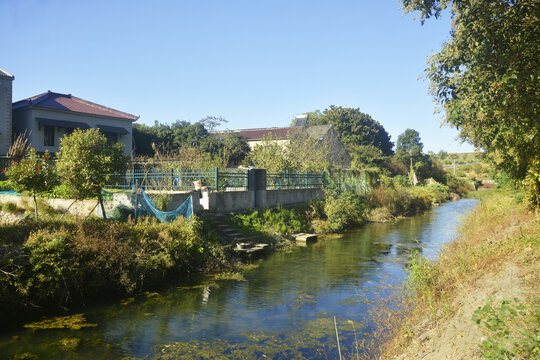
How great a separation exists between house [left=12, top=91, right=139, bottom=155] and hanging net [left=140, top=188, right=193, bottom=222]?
59.2 feet

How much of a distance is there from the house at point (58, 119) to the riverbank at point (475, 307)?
2683 centimetres

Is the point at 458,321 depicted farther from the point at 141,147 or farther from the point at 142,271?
the point at 141,147

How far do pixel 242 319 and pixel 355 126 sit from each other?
49477 millimetres

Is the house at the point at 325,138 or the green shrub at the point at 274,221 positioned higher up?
the house at the point at 325,138

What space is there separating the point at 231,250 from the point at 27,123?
2376cm

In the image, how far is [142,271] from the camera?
34.3 feet

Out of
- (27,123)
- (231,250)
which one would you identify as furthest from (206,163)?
(27,123)

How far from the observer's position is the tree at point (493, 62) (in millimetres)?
8273

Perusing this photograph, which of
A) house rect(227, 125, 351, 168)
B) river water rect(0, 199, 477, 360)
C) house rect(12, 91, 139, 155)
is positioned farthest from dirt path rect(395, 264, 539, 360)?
house rect(227, 125, 351, 168)

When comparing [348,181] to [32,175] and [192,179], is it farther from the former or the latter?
[32,175]

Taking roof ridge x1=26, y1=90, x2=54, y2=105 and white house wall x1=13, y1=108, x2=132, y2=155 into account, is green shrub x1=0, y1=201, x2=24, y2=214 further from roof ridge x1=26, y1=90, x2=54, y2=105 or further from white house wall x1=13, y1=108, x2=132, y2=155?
roof ridge x1=26, y1=90, x2=54, y2=105

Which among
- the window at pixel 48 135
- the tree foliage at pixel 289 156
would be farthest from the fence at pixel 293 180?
the window at pixel 48 135

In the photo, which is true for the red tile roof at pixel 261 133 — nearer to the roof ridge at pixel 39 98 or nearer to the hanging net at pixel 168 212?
the roof ridge at pixel 39 98

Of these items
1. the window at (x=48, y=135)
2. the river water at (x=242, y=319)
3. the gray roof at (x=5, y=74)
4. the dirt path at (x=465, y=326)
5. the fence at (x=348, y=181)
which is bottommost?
the river water at (x=242, y=319)
